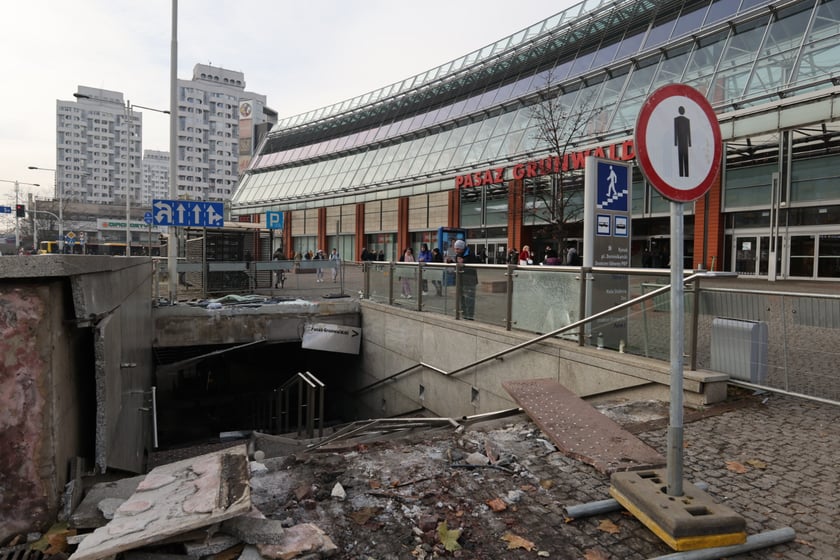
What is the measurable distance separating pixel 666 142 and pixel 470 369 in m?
6.62

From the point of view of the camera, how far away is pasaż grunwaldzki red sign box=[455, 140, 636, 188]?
1973cm

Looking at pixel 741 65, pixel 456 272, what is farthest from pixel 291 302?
pixel 741 65

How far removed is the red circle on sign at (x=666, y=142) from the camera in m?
2.99

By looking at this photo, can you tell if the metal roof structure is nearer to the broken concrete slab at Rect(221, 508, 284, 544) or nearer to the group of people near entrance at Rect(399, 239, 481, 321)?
the group of people near entrance at Rect(399, 239, 481, 321)

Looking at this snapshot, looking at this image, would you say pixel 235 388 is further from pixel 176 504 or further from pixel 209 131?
pixel 209 131

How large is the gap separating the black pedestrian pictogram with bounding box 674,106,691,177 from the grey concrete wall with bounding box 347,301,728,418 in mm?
3096

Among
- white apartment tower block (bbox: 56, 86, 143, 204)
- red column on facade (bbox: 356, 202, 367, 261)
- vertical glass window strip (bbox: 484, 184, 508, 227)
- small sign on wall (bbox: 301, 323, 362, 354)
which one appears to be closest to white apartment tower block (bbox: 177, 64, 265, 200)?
white apartment tower block (bbox: 56, 86, 143, 204)

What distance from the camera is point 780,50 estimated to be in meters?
17.6

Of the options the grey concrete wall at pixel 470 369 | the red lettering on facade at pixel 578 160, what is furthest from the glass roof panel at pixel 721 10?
the grey concrete wall at pixel 470 369

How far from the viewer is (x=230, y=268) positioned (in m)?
15.8

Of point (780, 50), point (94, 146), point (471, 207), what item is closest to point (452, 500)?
point (780, 50)

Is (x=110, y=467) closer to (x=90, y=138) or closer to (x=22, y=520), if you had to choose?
(x=22, y=520)

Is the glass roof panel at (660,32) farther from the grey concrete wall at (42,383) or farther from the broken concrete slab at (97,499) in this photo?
the broken concrete slab at (97,499)

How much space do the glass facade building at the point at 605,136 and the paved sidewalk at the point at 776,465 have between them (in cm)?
534
